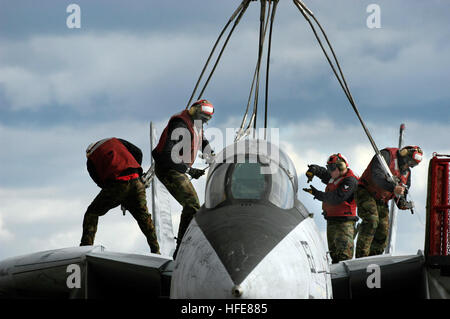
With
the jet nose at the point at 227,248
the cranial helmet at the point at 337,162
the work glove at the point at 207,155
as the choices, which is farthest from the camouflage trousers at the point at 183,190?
the cranial helmet at the point at 337,162

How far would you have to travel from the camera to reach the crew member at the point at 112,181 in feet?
36.1

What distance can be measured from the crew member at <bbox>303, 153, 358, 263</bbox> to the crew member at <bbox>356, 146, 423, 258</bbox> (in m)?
0.24

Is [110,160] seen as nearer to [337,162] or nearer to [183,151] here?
[183,151]

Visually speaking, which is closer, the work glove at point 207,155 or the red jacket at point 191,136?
the red jacket at point 191,136

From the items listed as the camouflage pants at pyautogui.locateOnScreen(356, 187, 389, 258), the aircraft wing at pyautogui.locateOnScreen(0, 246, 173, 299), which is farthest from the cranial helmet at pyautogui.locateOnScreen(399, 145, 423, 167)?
the aircraft wing at pyautogui.locateOnScreen(0, 246, 173, 299)

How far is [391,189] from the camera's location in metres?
14.2

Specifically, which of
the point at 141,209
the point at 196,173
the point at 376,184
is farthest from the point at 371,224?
the point at 141,209

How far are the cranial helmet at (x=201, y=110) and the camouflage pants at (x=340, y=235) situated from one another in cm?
456

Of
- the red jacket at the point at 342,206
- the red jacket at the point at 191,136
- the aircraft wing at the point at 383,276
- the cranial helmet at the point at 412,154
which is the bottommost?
the aircraft wing at the point at 383,276

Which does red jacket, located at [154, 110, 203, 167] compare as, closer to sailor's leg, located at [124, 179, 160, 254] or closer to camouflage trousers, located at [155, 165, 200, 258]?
camouflage trousers, located at [155, 165, 200, 258]

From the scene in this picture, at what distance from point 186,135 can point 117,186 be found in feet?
4.94

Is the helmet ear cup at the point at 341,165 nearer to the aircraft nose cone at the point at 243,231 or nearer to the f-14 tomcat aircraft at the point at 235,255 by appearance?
the f-14 tomcat aircraft at the point at 235,255
